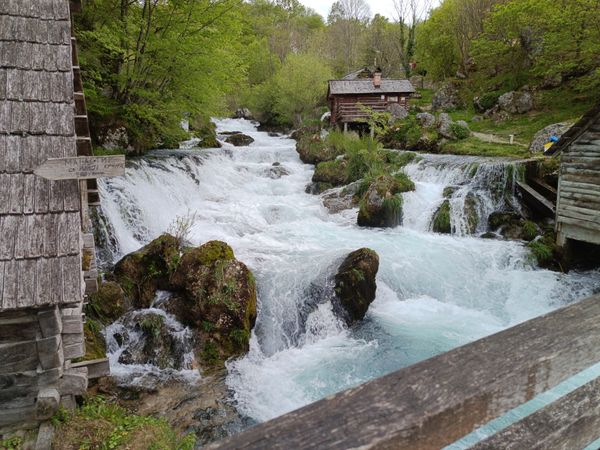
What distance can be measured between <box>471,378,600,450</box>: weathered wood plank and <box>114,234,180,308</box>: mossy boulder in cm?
702

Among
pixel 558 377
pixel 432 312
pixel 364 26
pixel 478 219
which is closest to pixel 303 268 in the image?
pixel 432 312

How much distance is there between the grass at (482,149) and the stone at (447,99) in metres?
11.0

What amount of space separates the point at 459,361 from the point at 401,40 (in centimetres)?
4866

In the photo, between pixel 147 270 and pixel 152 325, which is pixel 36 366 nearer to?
pixel 152 325

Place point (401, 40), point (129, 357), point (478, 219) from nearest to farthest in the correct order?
point (129, 357) < point (478, 219) < point (401, 40)

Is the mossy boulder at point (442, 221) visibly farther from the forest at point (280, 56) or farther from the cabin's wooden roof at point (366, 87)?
the cabin's wooden roof at point (366, 87)

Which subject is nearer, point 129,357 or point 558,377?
point 558,377

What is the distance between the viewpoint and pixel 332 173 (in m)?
17.2

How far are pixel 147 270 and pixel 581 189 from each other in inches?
414

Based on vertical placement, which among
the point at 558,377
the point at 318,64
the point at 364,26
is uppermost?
the point at 364,26

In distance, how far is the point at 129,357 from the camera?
6500 millimetres

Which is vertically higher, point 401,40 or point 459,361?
point 401,40

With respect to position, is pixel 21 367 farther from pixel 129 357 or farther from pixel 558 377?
pixel 558 377

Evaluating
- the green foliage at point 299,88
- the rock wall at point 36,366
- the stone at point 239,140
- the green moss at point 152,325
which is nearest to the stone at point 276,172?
the stone at point 239,140
